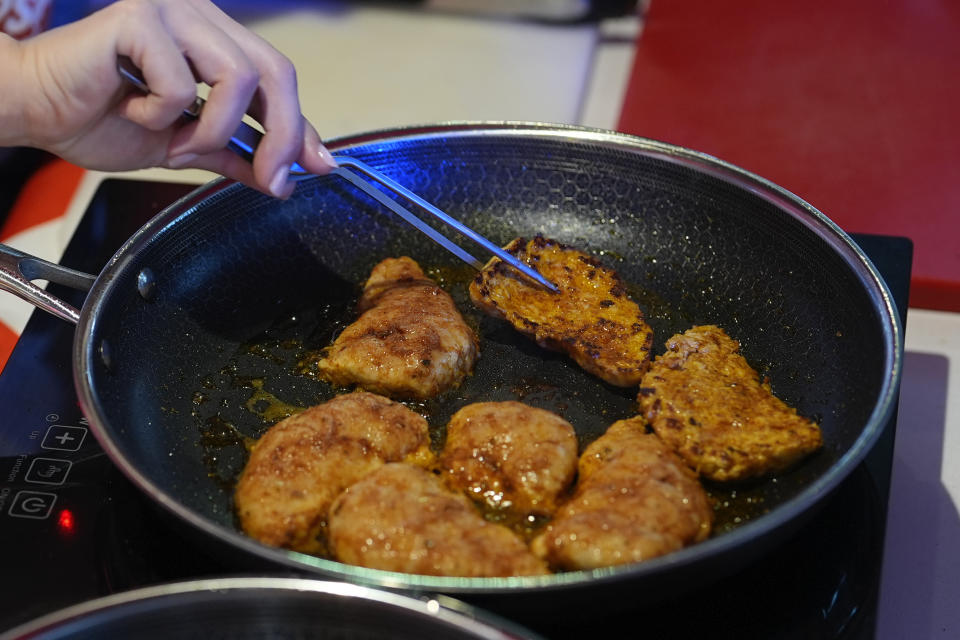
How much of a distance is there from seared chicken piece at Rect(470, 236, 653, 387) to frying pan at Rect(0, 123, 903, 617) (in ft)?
0.19

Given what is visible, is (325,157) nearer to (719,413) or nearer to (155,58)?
(155,58)

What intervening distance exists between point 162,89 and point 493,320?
75 cm

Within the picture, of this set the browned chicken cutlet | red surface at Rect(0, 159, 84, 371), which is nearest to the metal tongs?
the browned chicken cutlet

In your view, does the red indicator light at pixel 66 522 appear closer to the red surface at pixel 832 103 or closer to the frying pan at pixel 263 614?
the frying pan at pixel 263 614

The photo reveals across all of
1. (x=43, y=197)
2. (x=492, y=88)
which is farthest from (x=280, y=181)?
(x=492, y=88)

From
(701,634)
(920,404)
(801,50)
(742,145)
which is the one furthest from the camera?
(801,50)

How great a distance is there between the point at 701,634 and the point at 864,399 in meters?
0.47

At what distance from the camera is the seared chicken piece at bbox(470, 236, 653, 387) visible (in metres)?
1.52

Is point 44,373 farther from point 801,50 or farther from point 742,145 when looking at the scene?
point 801,50

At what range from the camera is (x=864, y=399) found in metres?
1.33

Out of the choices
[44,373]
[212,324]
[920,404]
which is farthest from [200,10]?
[920,404]

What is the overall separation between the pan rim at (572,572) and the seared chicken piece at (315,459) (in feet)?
0.48

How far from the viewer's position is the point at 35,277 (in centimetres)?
148

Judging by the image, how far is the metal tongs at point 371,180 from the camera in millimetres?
1362
